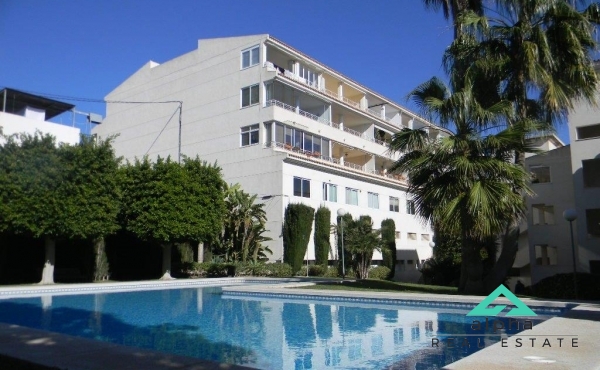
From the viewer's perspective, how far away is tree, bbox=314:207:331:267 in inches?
1246

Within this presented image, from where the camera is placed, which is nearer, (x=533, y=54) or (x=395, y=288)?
(x=533, y=54)

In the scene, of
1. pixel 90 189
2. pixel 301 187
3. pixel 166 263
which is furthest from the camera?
pixel 301 187

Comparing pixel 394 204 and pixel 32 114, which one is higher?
pixel 32 114

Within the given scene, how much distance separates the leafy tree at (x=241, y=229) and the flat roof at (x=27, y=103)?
12.8 metres

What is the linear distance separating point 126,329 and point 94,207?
11.3 meters

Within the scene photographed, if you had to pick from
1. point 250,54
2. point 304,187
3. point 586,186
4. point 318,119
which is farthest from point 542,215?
point 250,54

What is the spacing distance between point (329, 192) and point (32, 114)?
65.2ft

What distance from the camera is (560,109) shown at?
51.0 feet

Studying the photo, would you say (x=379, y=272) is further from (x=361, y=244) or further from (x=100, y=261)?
(x=100, y=261)

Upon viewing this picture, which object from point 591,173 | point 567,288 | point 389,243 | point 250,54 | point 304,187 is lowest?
point 567,288

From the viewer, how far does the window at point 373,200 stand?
39000 millimetres

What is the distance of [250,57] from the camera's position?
3369 centimetres

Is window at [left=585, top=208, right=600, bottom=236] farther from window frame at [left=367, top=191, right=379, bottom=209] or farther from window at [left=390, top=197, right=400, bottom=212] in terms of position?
window at [left=390, top=197, right=400, bottom=212]

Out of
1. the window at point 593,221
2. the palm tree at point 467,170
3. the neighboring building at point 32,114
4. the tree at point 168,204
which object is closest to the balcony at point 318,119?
the tree at point 168,204
